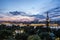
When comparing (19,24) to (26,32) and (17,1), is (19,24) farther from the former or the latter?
(17,1)

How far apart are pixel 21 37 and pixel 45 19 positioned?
18.6 inches

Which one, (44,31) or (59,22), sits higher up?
(59,22)

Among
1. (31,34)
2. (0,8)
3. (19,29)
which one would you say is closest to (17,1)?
(0,8)

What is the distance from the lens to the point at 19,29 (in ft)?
6.31

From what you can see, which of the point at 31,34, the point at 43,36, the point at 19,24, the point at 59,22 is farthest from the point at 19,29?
the point at 59,22

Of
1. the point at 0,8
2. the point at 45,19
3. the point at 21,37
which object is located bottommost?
the point at 21,37

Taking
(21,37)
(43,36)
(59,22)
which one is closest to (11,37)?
(21,37)

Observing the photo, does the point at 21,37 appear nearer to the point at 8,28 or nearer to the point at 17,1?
the point at 8,28

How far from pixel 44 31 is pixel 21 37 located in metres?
0.37

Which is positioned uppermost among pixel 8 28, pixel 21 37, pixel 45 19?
pixel 45 19

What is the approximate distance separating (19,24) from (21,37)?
22cm

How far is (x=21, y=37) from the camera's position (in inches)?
72.6

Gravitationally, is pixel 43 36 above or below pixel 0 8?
below

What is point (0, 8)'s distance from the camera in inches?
75.6
